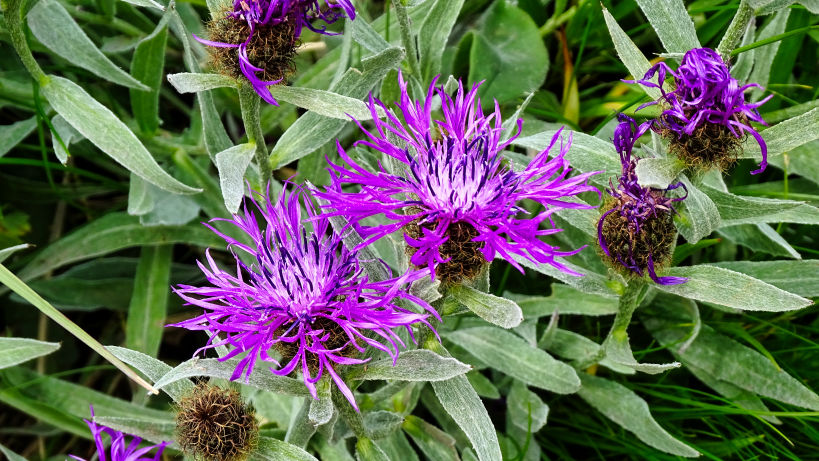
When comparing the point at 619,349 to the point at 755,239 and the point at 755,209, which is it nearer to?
the point at 755,209

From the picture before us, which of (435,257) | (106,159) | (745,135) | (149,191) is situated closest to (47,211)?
(106,159)

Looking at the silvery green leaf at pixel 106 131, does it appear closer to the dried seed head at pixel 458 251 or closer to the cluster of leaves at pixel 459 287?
the cluster of leaves at pixel 459 287

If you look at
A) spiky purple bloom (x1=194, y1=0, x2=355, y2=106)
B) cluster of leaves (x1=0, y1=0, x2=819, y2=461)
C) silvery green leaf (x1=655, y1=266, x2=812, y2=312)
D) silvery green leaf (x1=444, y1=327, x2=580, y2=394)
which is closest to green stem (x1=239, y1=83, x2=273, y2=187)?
cluster of leaves (x1=0, y1=0, x2=819, y2=461)

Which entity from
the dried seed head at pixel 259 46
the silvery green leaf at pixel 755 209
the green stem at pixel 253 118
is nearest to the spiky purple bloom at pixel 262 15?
the dried seed head at pixel 259 46

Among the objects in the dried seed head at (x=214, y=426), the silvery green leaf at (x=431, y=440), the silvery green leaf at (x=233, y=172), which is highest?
the silvery green leaf at (x=233, y=172)

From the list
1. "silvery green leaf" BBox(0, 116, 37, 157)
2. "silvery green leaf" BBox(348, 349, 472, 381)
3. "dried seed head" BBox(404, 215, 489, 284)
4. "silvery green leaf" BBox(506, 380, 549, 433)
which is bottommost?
"silvery green leaf" BBox(506, 380, 549, 433)

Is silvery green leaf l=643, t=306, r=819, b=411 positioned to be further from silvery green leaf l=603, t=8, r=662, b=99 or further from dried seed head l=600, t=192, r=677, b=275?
silvery green leaf l=603, t=8, r=662, b=99
